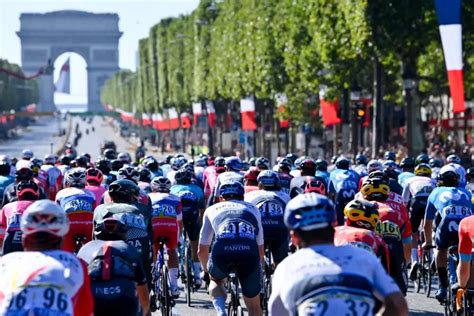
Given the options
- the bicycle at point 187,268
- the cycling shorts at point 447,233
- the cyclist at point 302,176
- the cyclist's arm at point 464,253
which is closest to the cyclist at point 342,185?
the cyclist at point 302,176

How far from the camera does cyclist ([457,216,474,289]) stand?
11086mm

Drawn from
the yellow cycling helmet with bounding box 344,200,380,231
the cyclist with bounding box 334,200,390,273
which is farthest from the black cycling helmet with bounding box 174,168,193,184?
the yellow cycling helmet with bounding box 344,200,380,231

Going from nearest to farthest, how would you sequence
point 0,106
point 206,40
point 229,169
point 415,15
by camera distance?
point 229,169, point 415,15, point 206,40, point 0,106

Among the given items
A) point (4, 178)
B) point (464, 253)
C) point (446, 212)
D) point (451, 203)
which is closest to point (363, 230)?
point (464, 253)

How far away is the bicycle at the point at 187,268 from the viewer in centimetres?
1756

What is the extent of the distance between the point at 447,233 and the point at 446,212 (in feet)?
0.76

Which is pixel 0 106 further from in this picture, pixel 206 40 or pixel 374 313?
pixel 374 313

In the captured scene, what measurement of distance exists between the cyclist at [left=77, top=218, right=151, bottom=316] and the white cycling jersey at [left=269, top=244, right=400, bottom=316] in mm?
1896

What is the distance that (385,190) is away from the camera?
12.6 meters

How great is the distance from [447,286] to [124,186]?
4.49m

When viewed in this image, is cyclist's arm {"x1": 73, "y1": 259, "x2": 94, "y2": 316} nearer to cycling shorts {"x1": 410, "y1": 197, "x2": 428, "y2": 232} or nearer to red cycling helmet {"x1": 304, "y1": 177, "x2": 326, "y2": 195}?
red cycling helmet {"x1": 304, "y1": 177, "x2": 326, "y2": 195}

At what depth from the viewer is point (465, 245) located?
1123 centimetres

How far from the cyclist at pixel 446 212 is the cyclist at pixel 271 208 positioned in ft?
5.17

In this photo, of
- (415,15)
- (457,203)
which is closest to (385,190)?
(457,203)
